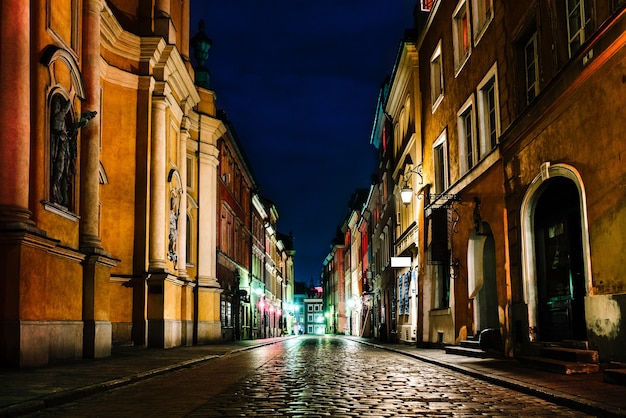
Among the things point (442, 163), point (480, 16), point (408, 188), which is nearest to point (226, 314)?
point (442, 163)

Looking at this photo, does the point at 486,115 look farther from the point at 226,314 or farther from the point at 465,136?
the point at 226,314

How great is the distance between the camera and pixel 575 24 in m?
14.3

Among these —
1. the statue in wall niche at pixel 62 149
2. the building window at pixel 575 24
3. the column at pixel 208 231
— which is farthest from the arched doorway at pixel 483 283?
the column at pixel 208 231

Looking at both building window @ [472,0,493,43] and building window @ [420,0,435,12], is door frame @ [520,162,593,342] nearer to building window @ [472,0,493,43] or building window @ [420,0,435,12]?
building window @ [472,0,493,43]

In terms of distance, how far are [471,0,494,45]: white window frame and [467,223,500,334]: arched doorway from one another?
5.85 metres

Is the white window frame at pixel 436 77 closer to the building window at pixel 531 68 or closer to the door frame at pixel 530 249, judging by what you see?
the building window at pixel 531 68

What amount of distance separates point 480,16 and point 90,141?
11822 millimetres

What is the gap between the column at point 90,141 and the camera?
1970 cm

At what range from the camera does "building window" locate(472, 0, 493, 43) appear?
65.9ft

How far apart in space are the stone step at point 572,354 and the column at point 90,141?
467 inches

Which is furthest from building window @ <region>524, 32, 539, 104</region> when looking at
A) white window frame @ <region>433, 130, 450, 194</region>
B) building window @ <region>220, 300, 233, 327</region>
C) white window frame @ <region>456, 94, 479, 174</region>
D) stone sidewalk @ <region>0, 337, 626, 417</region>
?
building window @ <region>220, 300, 233, 327</region>

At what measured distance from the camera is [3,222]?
14.6 meters

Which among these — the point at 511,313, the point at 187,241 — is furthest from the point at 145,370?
the point at 187,241

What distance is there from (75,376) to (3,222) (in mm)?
3778
